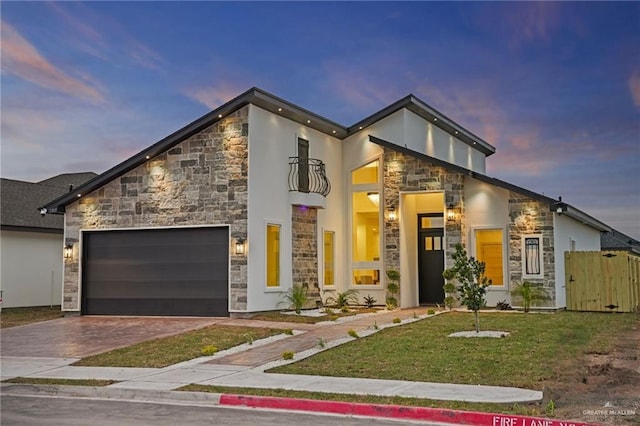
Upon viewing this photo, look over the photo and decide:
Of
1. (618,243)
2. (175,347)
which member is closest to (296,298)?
(175,347)

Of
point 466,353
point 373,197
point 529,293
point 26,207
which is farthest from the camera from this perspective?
point 26,207

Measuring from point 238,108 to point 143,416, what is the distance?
38.0ft

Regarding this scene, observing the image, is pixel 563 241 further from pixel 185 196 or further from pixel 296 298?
pixel 185 196

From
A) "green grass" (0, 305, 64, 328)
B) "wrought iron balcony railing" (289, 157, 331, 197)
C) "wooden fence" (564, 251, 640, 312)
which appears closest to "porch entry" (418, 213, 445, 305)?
"wrought iron balcony railing" (289, 157, 331, 197)

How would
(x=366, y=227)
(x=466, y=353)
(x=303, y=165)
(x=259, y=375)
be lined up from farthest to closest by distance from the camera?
1. (x=366, y=227)
2. (x=303, y=165)
3. (x=466, y=353)
4. (x=259, y=375)

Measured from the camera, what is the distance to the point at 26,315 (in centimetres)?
→ 2095

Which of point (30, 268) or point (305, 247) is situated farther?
point (30, 268)

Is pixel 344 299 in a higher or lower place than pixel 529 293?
lower

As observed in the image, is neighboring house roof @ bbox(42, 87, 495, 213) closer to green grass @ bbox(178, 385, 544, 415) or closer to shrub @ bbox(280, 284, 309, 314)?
shrub @ bbox(280, 284, 309, 314)

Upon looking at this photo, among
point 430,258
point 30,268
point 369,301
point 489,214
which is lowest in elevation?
point 369,301

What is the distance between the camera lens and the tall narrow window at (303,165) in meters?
20.2

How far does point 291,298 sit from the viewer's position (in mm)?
19031

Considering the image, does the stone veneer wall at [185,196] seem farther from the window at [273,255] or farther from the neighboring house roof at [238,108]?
the window at [273,255]

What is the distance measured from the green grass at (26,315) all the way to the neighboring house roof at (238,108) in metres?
3.20
